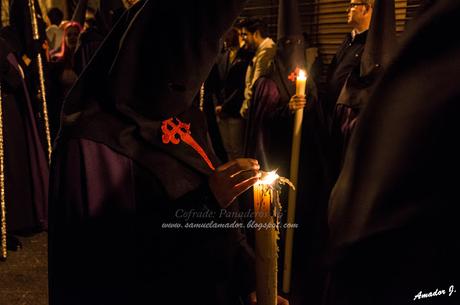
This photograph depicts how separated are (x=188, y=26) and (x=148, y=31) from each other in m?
0.15

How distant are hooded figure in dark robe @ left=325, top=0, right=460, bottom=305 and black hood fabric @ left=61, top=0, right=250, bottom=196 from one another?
91 centimetres

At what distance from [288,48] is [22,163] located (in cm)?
339

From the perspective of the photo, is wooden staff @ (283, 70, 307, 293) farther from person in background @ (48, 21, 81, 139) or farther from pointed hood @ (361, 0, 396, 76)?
person in background @ (48, 21, 81, 139)

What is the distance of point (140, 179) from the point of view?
1.67 metres

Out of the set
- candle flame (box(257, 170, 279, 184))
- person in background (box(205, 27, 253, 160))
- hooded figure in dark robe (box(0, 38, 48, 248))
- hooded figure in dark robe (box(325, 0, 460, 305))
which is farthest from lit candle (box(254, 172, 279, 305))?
person in background (box(205, 27, 253, 160))

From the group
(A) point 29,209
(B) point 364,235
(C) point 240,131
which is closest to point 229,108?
(C) point 240,131

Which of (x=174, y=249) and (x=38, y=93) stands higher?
(x=38, y=93)

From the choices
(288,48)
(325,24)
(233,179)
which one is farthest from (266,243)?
(325,24)

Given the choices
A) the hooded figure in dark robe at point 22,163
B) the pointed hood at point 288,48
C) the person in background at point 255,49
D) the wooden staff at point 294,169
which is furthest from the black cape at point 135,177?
the person in background at point 255,49

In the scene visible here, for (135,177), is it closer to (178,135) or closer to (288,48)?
(178,135)

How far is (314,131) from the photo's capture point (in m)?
4.53

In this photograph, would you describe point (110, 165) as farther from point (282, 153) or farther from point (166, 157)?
point (282, 153)

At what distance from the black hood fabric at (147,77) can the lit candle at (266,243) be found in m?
0.44

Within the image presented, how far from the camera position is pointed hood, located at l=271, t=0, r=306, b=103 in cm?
466
